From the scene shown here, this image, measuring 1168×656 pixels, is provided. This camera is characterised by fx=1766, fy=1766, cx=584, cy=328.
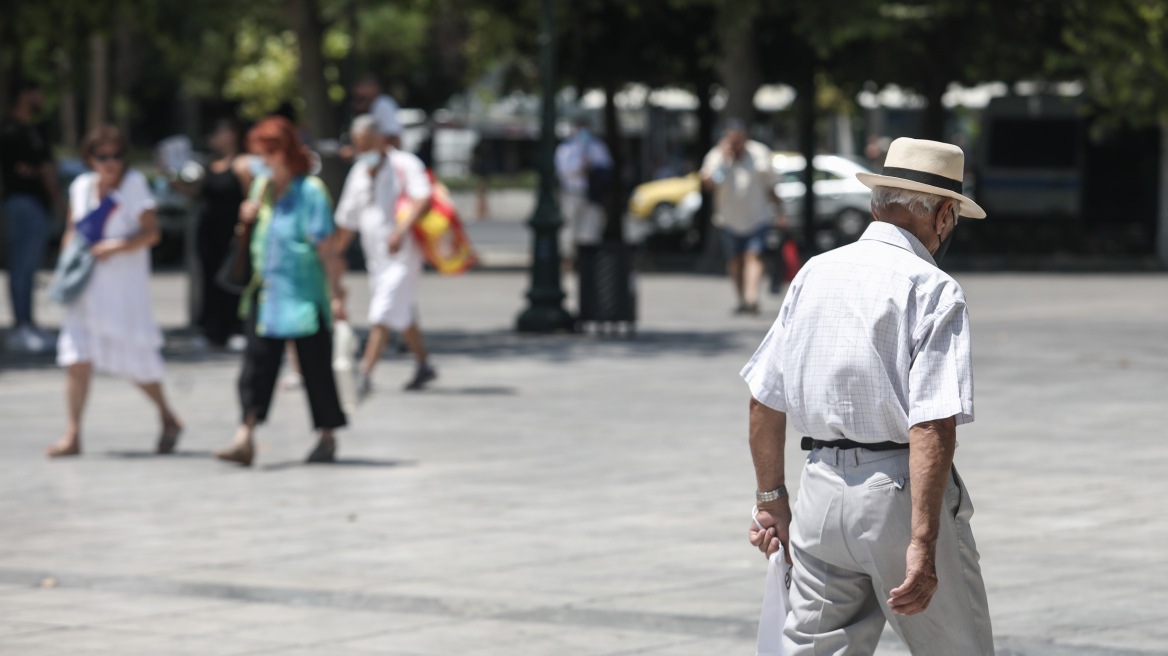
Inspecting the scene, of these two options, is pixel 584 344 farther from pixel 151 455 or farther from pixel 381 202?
pixel 151 455

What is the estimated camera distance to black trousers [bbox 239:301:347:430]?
29.0 ft

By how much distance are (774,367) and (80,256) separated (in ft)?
20.6

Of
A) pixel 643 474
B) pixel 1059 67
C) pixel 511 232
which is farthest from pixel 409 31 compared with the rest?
pixel 643 474

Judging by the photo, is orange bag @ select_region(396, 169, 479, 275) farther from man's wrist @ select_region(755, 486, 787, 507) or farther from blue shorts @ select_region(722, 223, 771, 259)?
man's wrist @ select_region(755, 486, 787, 507)

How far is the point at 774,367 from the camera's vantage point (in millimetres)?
3787

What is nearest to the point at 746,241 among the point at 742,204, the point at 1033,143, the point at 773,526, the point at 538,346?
the point at 742,204

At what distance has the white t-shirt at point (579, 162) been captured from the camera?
73.5 feet

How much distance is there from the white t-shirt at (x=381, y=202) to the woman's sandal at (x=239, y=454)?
2.96 meters

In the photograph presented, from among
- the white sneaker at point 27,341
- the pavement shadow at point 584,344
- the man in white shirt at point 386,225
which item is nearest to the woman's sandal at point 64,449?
the man in white shirt at point 386,225

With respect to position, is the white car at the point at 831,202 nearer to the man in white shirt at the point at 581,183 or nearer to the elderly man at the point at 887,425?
the man in white shirt at the point at 581,183

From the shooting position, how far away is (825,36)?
23.0m

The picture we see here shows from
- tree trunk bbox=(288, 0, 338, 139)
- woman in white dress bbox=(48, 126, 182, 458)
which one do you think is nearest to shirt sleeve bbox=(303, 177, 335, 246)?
woman in white dress bbox=(48, 126, 182, 458)

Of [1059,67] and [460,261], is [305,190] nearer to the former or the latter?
[460,261]

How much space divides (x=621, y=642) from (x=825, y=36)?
1853cm
